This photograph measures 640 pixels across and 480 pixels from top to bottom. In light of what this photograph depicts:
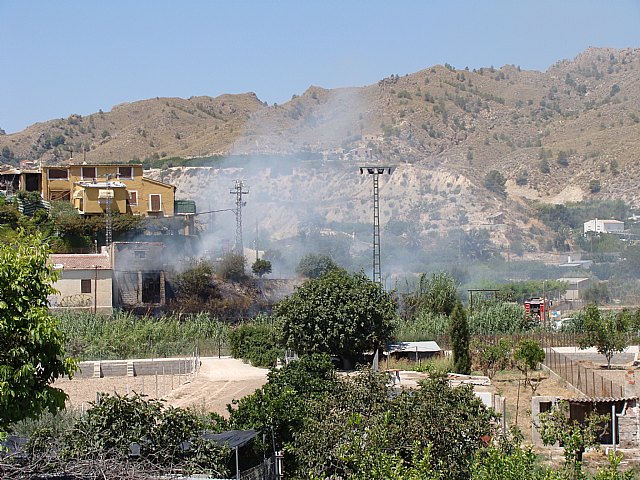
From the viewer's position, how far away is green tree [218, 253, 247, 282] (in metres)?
50.2

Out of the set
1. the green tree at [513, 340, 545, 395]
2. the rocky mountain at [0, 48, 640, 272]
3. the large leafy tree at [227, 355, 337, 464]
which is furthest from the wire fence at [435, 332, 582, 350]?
the rocky mountain at [0, 48, 640, 272]

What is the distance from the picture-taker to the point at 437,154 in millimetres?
91875

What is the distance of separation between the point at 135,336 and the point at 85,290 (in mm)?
5995

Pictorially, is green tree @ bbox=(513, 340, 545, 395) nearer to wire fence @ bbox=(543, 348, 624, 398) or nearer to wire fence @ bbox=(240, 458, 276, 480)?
wire fence @ bbox=(543, 348, 624, 398)

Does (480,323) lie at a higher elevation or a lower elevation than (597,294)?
higher

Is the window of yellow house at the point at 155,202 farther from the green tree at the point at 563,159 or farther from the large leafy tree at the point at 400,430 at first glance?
the large leafy tree at the point at 400,430

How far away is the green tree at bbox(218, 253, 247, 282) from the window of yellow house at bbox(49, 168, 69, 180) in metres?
14.4

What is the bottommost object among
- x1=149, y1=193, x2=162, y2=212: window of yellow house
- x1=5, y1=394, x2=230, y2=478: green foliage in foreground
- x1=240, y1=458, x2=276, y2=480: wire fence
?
x1=240, y1=458, x2=276, y2=480: wire fence

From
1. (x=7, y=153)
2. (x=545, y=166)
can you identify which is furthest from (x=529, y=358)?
(x=7, y=153)

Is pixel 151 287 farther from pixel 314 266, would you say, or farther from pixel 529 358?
pixel 529 358

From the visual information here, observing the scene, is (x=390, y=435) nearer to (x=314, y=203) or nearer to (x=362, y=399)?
(x=362, y=399)

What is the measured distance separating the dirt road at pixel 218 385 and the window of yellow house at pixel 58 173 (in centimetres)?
2893

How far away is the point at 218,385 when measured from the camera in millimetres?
28500

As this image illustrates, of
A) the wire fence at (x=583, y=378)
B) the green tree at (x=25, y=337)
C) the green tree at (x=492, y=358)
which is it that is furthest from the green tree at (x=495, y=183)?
the green tree at (x=25, y=337)
